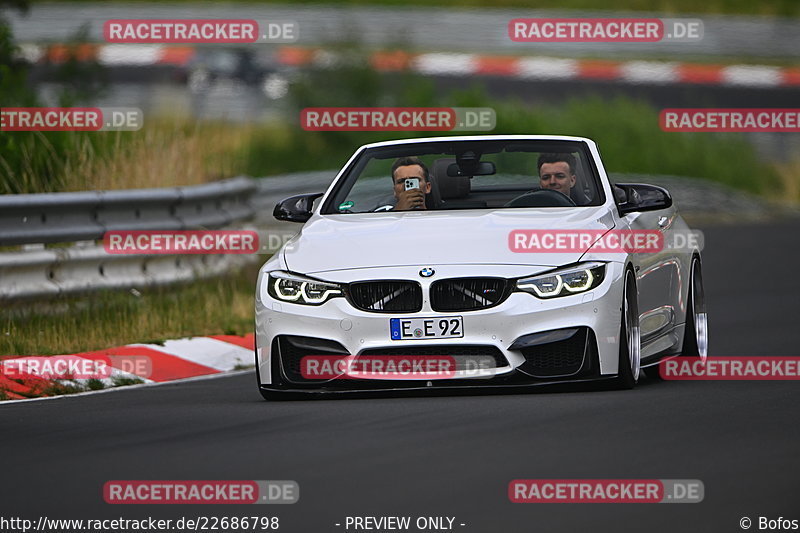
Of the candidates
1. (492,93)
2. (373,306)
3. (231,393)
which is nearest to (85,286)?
(231,393)

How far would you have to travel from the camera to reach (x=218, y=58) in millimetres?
47719

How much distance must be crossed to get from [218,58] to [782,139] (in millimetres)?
16215

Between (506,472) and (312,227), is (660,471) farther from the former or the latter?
(312,227)

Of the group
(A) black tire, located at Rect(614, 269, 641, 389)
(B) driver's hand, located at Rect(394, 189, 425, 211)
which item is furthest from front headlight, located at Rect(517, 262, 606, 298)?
(B) driver's hand, located at Rect(394, 189, 425, 211)

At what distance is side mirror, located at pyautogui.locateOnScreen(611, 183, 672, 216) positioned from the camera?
10980 millimetres

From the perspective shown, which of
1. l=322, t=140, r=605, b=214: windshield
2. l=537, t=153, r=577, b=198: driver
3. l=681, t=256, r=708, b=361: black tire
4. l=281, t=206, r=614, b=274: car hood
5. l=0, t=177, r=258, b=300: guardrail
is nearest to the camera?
l=281, t=206, r=614, b=274: car hood

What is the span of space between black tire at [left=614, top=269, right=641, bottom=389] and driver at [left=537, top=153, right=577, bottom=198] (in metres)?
1.11

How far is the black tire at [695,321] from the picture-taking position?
1214 cm

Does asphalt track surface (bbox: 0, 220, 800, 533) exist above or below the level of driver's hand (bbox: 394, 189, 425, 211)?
below

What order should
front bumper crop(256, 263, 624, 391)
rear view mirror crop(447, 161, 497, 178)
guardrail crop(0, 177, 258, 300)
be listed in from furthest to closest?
guardrail crop(0, 177, 258, 300) < rear view mirror crop(447, 161, 497, 178) < front bumper crop(256, 263, 624, 391)

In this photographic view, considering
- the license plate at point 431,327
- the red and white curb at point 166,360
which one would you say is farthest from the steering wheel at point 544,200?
the red and white curb at point 166,360

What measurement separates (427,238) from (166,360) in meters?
3.11

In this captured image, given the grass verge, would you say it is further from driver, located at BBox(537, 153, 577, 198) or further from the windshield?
driver, located at BBox(537, 153, 577, 198)

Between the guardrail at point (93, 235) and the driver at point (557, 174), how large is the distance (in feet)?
13.3
